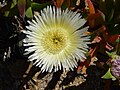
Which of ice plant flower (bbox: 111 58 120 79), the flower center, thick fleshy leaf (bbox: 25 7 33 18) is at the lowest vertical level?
ice plant flower (bbox: 111 58 120 79)

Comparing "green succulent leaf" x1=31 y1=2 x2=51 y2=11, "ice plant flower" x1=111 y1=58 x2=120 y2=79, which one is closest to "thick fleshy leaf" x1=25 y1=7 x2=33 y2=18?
"green succulent leaf" x1=31 y1=2 x2=51 y2=11

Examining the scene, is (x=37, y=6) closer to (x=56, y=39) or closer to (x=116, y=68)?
(x=56, y=39)

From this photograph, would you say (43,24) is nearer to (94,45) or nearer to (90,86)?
(94,45)

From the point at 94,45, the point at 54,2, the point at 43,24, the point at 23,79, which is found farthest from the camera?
the point at 23,79

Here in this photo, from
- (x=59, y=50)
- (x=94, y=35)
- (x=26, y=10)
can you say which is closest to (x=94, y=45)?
(x=94, y=35)

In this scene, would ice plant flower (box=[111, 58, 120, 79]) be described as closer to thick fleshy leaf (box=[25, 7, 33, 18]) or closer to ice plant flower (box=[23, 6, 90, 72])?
ice plant flower (box=[23, 6, 90, 72])

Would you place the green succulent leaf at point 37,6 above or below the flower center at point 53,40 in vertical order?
above

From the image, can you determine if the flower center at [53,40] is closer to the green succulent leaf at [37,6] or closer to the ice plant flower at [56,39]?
the ice plant flower at [56,39]

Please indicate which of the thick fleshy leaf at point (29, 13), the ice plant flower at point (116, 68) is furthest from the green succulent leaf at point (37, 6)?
the ice plant flower at point (116, 68)
